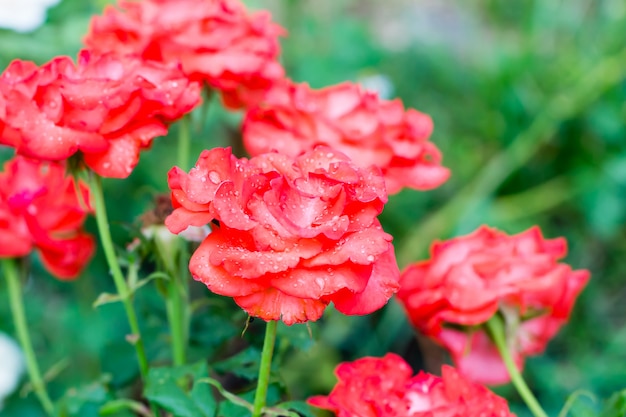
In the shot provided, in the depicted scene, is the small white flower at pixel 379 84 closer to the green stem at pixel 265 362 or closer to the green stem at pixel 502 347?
the green stem at pixel 502 347

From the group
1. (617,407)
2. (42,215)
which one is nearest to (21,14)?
(42,215)

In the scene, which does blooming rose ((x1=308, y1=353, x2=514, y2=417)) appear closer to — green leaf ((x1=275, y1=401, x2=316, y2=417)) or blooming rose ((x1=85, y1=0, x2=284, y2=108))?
green leaf ((x1=275, y1=401, x2=316, y2=417))

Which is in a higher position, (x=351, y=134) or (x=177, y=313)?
(x=351, y=134)

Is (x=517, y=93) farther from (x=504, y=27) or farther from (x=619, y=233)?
(x=504, y=27)

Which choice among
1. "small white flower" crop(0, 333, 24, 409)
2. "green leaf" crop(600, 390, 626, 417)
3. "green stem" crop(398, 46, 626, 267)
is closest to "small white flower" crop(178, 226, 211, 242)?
"green leaf" crop(600, 390, 626, 417)

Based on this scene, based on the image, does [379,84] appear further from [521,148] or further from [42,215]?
[42,215]
